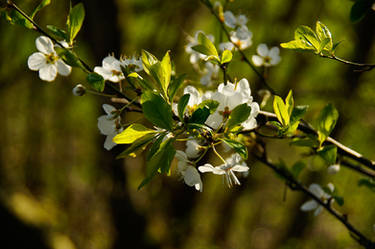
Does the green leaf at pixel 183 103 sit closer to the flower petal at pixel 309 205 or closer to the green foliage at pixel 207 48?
the green foliage at pixel 207 48

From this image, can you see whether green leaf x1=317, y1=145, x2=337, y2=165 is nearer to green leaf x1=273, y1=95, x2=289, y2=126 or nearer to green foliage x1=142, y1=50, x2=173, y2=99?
green leaf x1=273, y1=95, x2=289, y2=126

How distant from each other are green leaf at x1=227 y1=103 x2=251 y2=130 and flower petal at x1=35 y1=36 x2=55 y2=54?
1.35ft

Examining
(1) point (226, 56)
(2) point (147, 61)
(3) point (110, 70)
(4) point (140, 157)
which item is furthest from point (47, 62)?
(4) point (140, 157)

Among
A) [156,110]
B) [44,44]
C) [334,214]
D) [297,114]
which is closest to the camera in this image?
[156,110]

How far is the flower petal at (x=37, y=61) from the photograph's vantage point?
2.25 ft

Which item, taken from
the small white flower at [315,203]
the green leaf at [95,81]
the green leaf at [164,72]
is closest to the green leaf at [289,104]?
the green leaf at [164,72]

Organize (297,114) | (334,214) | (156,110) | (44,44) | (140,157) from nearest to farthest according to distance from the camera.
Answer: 1. (156,110)
2. (297,114)
3. (44,44)
4. (334,214)
5. (140,157)

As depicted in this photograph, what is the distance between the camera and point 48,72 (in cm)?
69

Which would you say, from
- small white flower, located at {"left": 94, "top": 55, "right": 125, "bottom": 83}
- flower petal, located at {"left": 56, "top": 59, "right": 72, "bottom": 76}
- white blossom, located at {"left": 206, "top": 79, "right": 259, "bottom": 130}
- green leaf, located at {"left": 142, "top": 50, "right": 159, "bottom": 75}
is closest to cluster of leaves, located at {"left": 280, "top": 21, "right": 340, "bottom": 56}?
white blossom, located at {"left": 206, "top": 79, "right": 259, "bottom": 130}

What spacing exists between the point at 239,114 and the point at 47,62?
1.46 ft

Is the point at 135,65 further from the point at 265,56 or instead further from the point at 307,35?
the point at 265,56

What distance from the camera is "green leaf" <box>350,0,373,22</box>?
1.56ft

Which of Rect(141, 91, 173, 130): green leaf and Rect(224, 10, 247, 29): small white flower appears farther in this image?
Rect(224, 10, 247, 29): small white flower

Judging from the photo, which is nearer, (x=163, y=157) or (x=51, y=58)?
(x=163, y=157)
